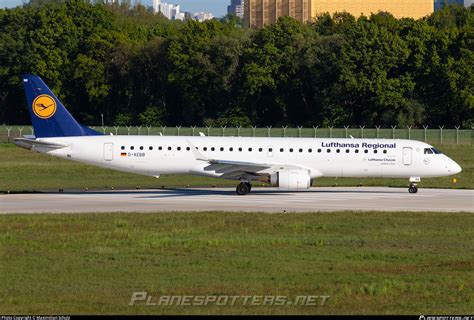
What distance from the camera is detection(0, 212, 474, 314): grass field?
22000mm

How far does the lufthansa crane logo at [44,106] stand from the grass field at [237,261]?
38.8 feet

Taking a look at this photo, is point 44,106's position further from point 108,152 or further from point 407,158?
point 407,158

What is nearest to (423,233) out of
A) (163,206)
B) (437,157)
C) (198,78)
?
(163,206)

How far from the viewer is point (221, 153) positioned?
4884cm

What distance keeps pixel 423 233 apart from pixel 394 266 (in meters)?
6.88

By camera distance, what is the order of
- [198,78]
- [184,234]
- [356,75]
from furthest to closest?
1. [198,78]
2. [356,75]
3. [184,234]

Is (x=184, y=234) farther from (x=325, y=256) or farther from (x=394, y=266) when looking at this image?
(x=394, y=266)

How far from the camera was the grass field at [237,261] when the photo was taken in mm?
22000

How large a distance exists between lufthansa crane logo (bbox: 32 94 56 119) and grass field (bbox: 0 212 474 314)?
11.8 meters

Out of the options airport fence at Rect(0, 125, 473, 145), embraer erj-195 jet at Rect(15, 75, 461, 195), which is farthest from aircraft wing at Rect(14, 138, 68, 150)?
airport fence at Rect(0, 125, 473, 145)

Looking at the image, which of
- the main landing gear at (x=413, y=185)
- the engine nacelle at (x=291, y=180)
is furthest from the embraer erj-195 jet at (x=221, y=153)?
the engine nacelle at (x=291, y=180)

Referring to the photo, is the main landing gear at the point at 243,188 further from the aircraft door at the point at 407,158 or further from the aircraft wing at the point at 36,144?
the aircraft wing at the point at 36,144

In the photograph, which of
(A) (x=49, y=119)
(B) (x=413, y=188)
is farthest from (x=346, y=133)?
(A) (x=49, y=119)

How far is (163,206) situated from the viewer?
42.4 meters
